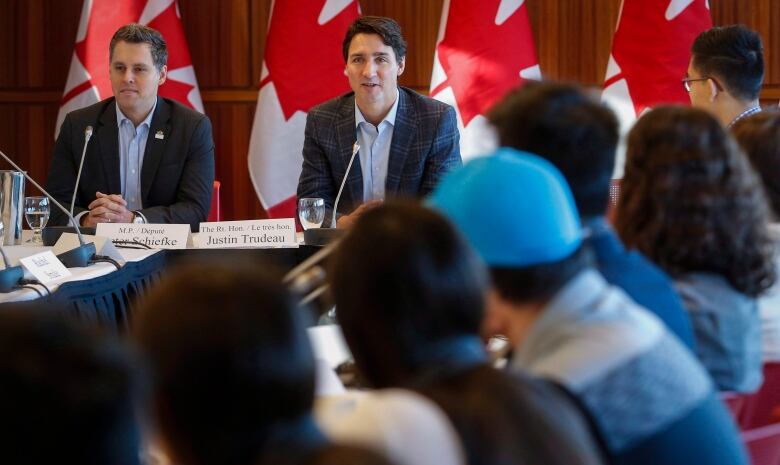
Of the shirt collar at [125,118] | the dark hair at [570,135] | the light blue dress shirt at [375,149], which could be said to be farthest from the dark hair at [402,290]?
the shirt collar at [125,118]

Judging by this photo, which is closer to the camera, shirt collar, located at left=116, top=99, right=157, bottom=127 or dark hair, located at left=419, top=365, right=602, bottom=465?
dark hair, located at left=419, top=365, right=602, bottom=465

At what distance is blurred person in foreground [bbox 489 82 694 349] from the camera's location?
4.75 ft

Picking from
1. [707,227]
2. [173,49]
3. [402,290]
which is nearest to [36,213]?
[173,49]

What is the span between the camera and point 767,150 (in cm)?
216

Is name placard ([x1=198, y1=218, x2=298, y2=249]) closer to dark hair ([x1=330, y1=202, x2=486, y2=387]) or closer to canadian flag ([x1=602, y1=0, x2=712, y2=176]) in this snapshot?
canadian flag ([x1=602, y1=0, x2=712, y2=176])

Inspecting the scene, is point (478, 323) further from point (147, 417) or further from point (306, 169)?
point (306, 169)

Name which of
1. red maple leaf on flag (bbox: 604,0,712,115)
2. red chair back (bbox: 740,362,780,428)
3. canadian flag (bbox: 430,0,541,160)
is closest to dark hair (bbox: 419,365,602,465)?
red chair back (bbox: 740,362,780,428)

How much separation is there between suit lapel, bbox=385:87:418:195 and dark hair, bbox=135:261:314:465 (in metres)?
3.27

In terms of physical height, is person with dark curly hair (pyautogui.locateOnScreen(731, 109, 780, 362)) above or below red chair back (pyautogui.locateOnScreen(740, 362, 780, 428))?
above

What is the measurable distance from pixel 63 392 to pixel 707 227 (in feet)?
4.21

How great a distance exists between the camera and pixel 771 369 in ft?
5.71

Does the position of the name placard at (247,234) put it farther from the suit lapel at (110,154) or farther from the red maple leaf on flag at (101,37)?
the red maple leaf on flag at (101,37)

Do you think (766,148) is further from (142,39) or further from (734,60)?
(142,39)

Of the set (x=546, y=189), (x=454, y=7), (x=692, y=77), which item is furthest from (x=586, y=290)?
(x=454, y=7)
